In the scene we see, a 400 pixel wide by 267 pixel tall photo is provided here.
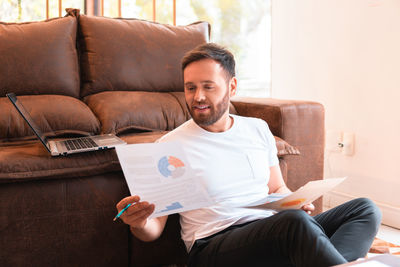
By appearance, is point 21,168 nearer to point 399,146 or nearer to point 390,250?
point 390,250

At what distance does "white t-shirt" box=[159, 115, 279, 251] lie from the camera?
1.23 m

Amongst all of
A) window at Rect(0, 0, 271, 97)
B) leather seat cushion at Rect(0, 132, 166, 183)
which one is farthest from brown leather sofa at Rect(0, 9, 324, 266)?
window at Rect(0, 0, 271, 97)

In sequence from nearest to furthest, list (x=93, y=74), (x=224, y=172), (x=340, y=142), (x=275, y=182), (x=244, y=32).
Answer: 1. (x=224, y=172)
2. (x=275, y=182)
3. (x=93, y=74)
4. (x=340, y=142)
5. (x=244, y=32)

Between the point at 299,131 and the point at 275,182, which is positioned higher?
the point at 299,131

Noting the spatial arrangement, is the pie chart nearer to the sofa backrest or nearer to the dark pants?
the dark pants

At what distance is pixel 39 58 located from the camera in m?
1.85

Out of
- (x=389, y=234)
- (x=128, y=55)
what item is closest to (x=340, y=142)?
(x=389, y=234)

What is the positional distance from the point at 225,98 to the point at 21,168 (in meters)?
0.63

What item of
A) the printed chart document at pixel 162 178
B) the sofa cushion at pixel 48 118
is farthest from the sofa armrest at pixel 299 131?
the printed chart document at pixel 162 178

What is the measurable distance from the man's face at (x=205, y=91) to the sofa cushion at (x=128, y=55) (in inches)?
31.1

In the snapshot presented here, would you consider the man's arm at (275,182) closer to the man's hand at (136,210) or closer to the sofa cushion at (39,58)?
the man's hand at (136,210)

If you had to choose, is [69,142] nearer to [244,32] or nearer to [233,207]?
[233,207]

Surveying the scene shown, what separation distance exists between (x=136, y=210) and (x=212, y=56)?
0.53 metres

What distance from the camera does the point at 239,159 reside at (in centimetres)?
132
